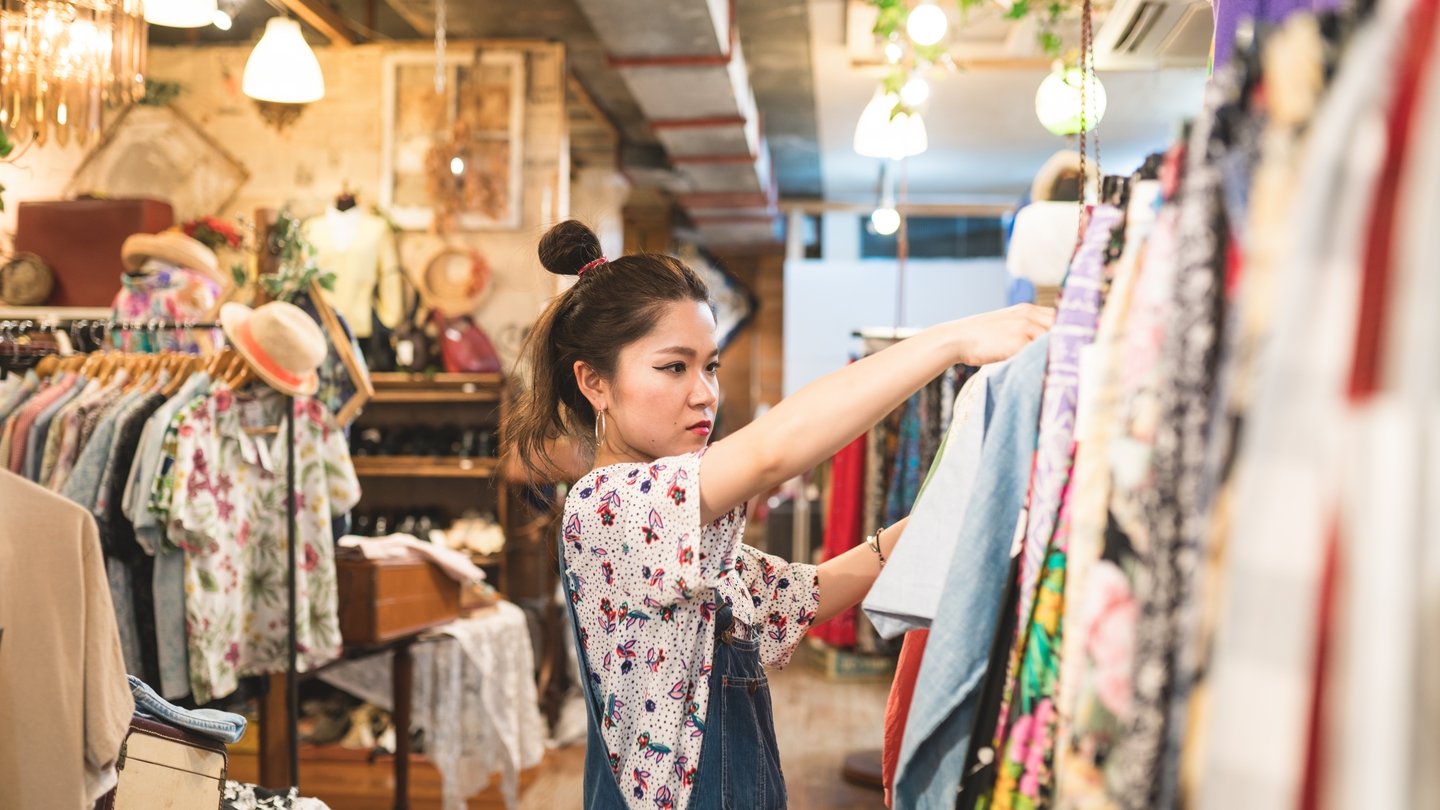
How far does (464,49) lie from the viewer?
20.7 ft

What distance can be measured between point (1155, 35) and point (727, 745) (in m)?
2.18

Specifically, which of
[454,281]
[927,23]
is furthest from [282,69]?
[927,23]

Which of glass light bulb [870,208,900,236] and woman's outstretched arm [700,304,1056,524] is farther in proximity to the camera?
glass light bulb [870,208,900,236]

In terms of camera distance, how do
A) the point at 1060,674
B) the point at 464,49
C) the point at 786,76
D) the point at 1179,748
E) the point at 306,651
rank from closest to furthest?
the point at 1179,748 → the point at 1060,674 → the point at 306,651 → the point at 464,49 → the point at 786,76

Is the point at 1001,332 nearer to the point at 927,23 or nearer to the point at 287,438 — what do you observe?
the point at 287,438

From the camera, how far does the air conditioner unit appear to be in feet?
9.12

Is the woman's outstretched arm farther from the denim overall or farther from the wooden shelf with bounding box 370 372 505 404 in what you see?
the wooden shelf with bounding box 370 372 505 404

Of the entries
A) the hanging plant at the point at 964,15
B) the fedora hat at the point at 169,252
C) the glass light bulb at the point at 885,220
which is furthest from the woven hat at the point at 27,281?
the glass light bulb at the point at 885,220

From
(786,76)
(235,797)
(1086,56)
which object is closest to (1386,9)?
(1086,56)

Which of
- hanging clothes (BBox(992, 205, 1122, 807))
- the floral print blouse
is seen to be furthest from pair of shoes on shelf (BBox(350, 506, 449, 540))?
hanging clothes (BBox(992, 205, 1122, 807))

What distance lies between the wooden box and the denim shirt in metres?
2.95

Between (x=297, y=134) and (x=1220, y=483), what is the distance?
21.1 ft

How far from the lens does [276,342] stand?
136 inches

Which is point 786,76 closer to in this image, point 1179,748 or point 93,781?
point 93,781
